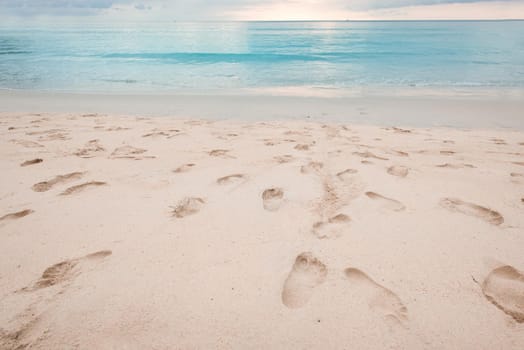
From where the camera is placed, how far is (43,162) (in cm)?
339

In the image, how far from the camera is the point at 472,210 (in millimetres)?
2438

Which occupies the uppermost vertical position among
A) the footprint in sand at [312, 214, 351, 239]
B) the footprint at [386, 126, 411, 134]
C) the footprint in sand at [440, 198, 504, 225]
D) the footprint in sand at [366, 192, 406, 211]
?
the footprint in sand at [440, 198, 504, 225]

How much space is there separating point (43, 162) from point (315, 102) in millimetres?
6647

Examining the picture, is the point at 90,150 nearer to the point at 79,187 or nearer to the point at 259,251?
the point at 79,187

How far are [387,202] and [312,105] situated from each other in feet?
19.0

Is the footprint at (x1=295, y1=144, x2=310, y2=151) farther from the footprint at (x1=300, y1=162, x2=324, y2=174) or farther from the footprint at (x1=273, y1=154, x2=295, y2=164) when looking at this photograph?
the footprint at (x1=300, y1=162, x2=324, y2=174)

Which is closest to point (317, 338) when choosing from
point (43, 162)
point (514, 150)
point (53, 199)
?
point (53, 199)

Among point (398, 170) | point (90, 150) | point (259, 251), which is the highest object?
point (398, 170)

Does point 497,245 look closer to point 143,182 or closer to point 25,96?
point 143,182

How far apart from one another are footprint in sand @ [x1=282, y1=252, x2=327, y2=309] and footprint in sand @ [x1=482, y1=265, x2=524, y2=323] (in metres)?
0.92

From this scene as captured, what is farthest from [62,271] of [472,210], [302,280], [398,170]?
[398,170]

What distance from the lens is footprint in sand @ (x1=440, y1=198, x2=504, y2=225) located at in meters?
2.31

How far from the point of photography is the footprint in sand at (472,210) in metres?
2.31

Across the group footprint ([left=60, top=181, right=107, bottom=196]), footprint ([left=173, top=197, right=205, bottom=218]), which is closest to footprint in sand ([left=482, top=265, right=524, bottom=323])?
footprint ([left=173, top=197, right=205, bottom=218])
